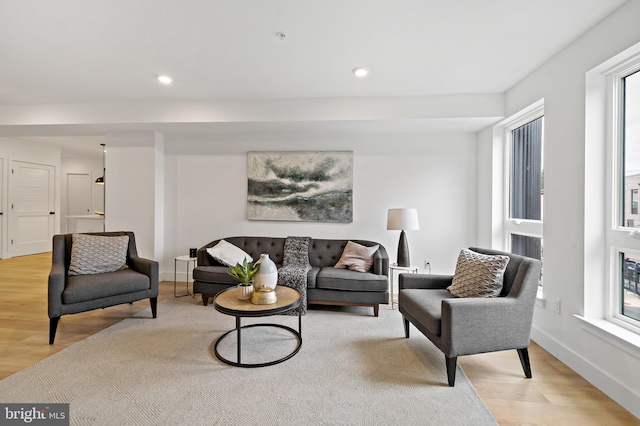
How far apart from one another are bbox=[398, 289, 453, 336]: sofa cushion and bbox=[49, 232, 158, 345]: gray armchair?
251 centimetres

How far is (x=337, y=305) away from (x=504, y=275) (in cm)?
179

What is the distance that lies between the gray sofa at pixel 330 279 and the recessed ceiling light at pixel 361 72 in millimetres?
1953

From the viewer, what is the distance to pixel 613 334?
1.92m

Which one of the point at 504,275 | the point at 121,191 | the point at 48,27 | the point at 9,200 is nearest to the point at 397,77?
the point at 504,275

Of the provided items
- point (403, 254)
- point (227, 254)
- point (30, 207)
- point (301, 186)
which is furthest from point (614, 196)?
point (30, 207)

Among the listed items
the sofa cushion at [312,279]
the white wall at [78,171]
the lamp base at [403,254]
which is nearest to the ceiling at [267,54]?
the lamp base at [403,254]

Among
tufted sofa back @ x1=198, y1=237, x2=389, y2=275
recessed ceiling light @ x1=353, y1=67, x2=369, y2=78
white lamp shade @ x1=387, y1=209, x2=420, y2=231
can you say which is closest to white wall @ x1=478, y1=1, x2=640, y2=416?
white lamp shade @ x1=387, y1=209, x2=420, y2=231

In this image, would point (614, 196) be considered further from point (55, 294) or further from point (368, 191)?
point (55, 294)

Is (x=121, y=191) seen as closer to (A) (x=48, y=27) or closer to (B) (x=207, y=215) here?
(B) (x=207, y=215)

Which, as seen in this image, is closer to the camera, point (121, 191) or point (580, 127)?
point (580, 127)

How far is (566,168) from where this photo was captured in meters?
2.40

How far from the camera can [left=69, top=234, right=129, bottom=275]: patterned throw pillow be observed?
118 inches

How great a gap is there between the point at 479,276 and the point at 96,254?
3637mm

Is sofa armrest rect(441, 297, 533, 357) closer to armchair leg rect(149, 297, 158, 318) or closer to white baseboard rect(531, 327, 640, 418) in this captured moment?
white baseboard rect(531, 327, 640, 418)
